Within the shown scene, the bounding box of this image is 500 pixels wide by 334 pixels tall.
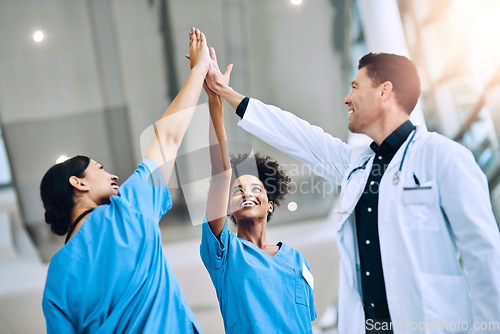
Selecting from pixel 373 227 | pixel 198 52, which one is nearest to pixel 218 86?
pixel 198 52

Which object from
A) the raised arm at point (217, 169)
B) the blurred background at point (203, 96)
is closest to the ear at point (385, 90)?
the blurred background at point (203, 96)

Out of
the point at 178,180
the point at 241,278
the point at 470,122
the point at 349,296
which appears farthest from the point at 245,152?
the point at 470,122

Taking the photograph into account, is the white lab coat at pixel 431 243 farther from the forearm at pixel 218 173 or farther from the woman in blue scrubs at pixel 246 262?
the forearm at pixel 218 173

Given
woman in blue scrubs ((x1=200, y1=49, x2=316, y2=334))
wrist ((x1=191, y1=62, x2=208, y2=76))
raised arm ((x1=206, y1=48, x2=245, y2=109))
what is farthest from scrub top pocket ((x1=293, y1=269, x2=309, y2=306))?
wrist ((x1=191, y1=62, x2=208, y2=76))

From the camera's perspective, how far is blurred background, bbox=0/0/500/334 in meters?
2.05

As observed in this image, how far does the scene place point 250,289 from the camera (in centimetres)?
160

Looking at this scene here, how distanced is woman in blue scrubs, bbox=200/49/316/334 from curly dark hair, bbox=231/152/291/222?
0.03 meters

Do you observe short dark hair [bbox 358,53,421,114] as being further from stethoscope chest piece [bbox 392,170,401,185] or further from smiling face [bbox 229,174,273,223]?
smiling face [bbox 229,174,273,223]

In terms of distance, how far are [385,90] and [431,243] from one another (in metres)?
0.56

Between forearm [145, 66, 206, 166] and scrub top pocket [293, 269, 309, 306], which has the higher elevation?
forearm [145, 66, 206, 166]

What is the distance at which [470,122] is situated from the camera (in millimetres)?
2248

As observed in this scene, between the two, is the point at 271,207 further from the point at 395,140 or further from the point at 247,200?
the point at 395,140

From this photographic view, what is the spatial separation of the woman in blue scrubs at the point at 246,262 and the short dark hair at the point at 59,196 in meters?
0.45

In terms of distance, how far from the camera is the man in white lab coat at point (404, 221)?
133cm
